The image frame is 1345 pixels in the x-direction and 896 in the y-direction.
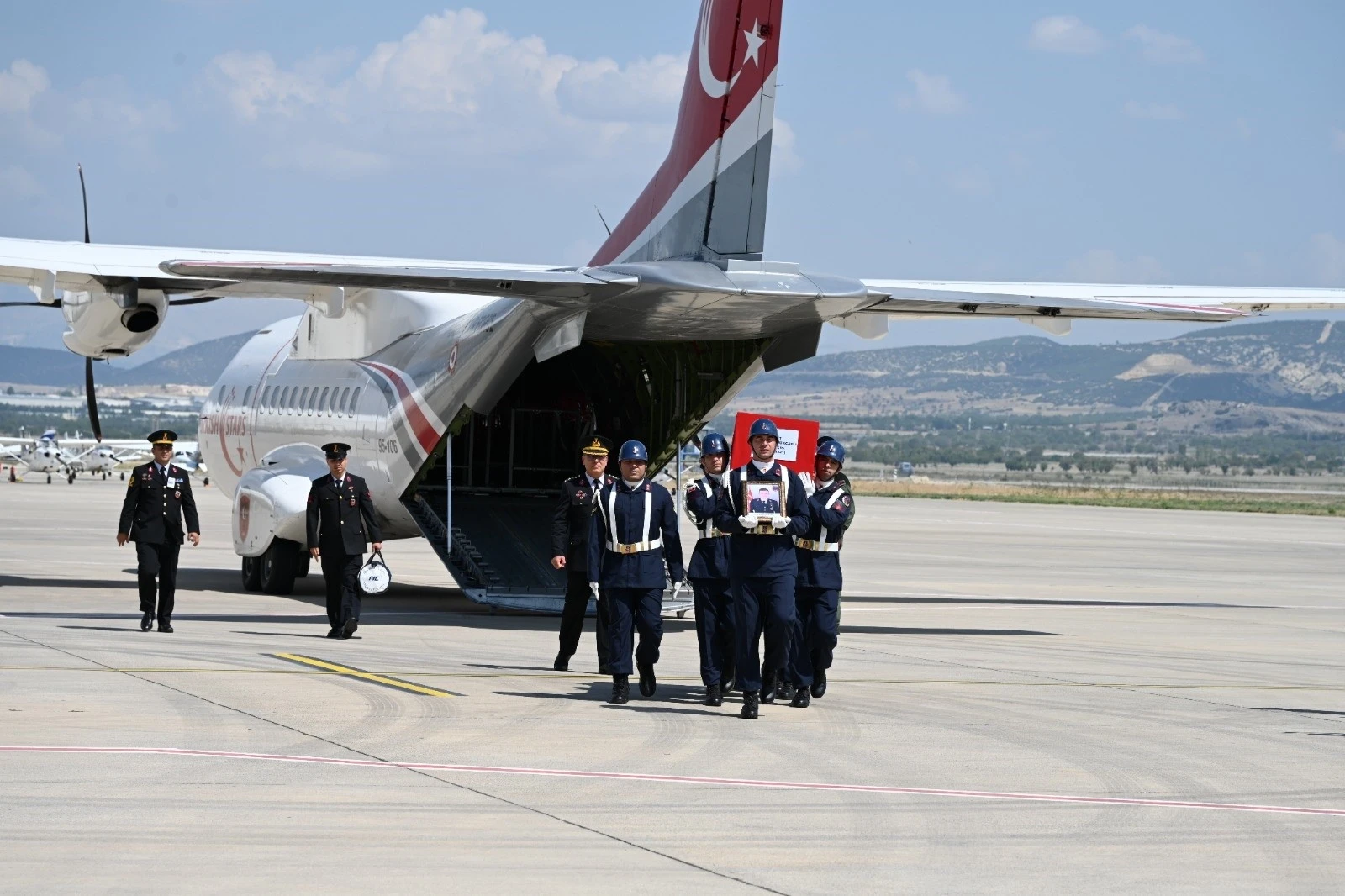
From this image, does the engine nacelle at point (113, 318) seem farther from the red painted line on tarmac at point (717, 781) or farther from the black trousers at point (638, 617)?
the red painted line on tarmac at point (717, 781)

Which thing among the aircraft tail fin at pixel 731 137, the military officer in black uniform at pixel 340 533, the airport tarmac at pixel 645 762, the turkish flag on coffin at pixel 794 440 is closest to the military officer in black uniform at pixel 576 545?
the airport tarmac at pixel 645 762

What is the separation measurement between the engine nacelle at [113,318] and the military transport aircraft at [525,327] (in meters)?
0.03

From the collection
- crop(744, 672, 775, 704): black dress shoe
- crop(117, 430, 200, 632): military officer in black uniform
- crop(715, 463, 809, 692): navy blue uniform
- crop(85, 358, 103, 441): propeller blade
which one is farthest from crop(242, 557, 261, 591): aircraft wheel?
crop(715, 463, 809, 692): navy blue uniform

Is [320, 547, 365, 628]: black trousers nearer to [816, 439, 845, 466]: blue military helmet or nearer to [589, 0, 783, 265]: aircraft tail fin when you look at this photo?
[589, 0, 783, 265]: aircraft tail fin

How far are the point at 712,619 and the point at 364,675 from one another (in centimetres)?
281

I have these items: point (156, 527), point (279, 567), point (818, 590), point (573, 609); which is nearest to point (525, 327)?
point (156, 527)

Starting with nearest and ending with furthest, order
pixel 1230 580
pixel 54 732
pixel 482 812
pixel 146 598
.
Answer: pixel 482 812, pixel 54 732, pixel 146 598, pixel 1230 580

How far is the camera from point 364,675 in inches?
495

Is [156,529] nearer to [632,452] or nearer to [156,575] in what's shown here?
[156,575]

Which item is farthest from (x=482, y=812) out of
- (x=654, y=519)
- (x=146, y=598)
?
(x=146, y=598)

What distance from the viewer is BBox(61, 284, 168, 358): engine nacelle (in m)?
18.3

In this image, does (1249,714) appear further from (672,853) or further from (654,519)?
(672,853)

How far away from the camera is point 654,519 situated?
38.1 ft

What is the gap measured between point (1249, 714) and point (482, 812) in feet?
20.2
